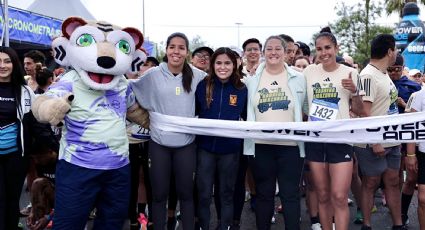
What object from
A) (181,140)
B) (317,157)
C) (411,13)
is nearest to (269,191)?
(317,157)

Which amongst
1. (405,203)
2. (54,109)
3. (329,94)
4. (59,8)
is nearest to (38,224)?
(54,109)

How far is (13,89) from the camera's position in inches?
154

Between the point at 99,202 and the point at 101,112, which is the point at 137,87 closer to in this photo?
the point at 101,112

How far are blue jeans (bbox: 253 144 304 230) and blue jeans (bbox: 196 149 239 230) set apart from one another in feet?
0.82

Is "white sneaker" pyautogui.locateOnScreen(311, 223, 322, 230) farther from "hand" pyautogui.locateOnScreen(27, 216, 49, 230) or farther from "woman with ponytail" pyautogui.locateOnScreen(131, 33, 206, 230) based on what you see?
"hand" pyautogui.locateOnScreen(27, 216, 49, 230)

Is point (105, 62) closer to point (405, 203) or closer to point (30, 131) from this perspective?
point (30, 131)

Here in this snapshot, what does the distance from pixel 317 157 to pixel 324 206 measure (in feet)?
1.63

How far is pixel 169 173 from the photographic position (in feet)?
13.0

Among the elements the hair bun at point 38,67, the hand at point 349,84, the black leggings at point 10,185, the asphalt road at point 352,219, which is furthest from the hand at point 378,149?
the hair bun at point 38,67

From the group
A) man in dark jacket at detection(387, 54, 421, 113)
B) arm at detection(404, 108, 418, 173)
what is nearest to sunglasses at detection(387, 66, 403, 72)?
man in dark jacket at detection(387, 54, 421, 113)

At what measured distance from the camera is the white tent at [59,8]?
14242mm

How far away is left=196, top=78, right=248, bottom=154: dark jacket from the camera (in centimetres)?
405

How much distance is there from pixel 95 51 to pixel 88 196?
46.1 inches

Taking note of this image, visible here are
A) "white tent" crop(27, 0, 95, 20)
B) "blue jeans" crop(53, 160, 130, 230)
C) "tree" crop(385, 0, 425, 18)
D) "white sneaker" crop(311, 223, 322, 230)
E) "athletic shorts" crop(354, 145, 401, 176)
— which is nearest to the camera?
"blue jeans" crop(53, 160, 130, 230)
